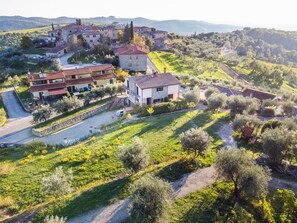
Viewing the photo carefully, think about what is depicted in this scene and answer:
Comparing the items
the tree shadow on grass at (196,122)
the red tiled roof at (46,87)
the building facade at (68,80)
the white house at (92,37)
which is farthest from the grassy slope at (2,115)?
the white house at (92,37)

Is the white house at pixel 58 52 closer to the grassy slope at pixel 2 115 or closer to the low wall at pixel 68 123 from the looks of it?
the grassy slope at pixel 2 115

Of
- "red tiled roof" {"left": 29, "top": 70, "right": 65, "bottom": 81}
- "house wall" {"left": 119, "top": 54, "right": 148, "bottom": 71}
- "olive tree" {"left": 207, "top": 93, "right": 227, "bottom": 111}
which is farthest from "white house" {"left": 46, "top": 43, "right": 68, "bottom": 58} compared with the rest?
"olive tree" {"left": 207, "top": 93, "right": 227, "bottom": 111}

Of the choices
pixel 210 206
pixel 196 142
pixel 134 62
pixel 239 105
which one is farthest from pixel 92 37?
pixel 210 206

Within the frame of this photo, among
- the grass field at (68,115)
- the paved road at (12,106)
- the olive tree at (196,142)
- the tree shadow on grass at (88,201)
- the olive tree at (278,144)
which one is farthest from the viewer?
the paved road at (12,106)

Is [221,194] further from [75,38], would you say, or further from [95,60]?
[75,38]

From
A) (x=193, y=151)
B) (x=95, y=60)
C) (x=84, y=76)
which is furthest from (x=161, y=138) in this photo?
(x=95, y=60)

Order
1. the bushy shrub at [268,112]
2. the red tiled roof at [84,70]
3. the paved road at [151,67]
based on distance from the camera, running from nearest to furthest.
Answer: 1. the bushy shrub at [268,112]
2. the red tiled roof at [84,70]
3. the paved road at [151,67]

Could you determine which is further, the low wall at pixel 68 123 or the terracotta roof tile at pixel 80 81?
the terracotta roof tile at pixel 80 81

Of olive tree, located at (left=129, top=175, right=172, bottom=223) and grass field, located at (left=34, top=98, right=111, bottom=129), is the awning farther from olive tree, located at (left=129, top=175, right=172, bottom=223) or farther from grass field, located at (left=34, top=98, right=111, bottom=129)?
olive tree, located at (left=129, top=175, right=172, bottom=223)
